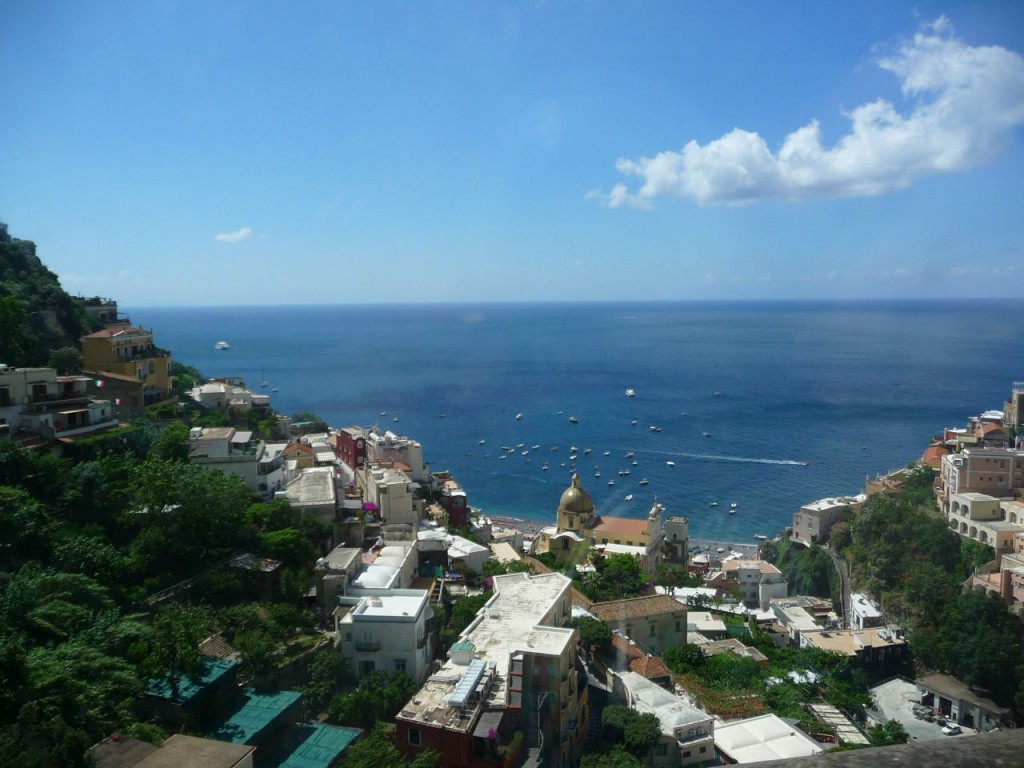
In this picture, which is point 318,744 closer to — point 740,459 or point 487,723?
point 487,723

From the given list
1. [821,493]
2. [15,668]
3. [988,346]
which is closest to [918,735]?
[15,668]

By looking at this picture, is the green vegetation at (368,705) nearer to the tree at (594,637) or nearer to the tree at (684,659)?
the tree at (594,637)

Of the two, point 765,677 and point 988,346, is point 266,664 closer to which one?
point 765,677

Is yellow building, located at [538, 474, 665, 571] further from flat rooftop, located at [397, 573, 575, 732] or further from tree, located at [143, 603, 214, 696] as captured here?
tree, located at [143, 603, 214, 696]

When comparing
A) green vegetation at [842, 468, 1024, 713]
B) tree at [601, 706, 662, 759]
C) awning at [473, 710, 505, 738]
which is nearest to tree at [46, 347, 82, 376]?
awning at [473, 710, 505, 738]

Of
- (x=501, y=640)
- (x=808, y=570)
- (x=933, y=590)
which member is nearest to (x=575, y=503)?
(x=808, y=570)

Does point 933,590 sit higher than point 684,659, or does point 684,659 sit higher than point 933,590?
point 684,659

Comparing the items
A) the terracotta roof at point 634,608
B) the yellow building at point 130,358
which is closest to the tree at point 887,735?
the terracotta roof at point 634,608
